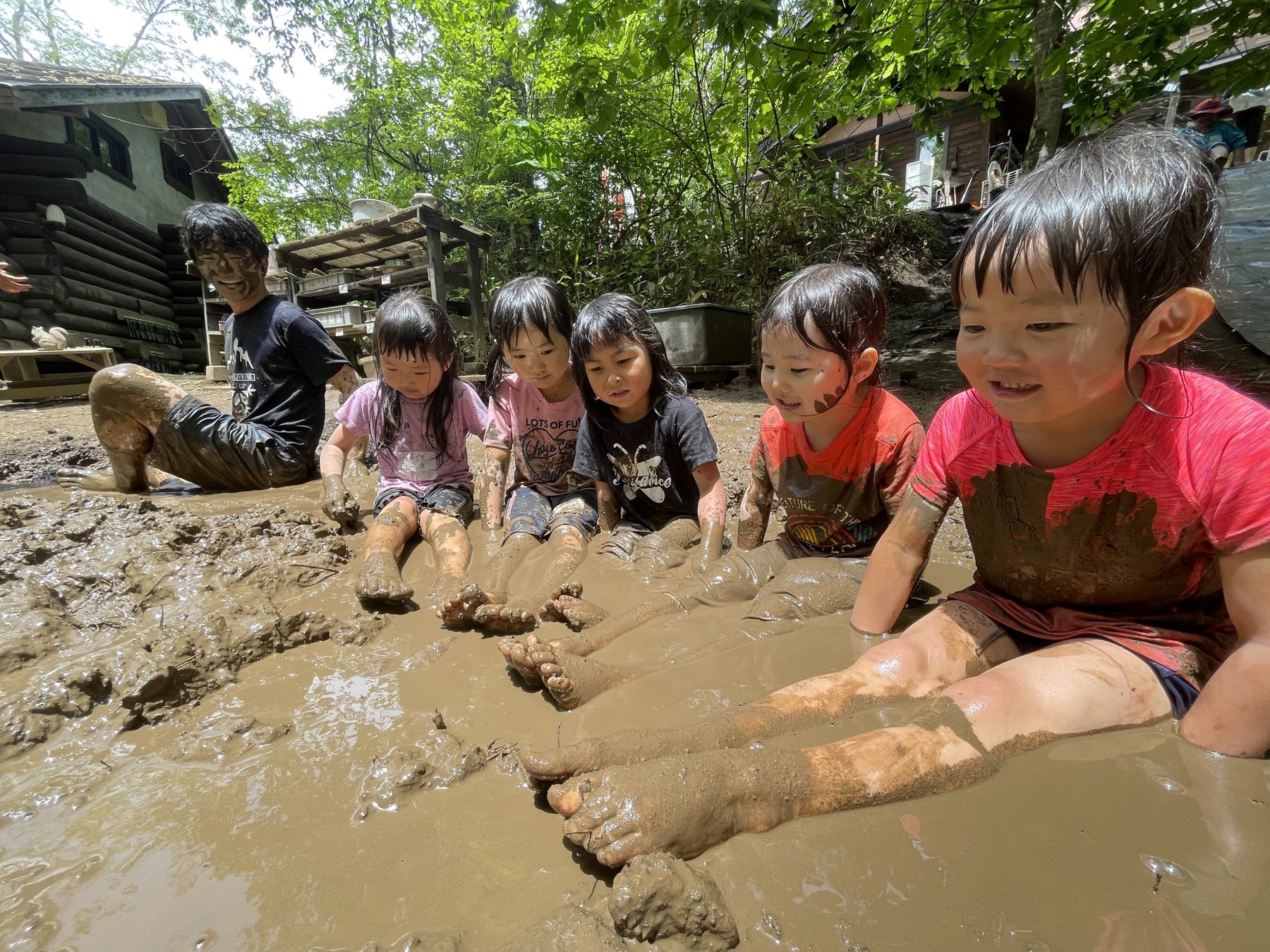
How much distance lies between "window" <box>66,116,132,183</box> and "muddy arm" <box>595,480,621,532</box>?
1333cm

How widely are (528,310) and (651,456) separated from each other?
832mm

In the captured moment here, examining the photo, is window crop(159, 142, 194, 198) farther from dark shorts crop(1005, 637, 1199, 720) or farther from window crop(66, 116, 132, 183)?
dark shorts crop(1005, 637, 1199, 720)

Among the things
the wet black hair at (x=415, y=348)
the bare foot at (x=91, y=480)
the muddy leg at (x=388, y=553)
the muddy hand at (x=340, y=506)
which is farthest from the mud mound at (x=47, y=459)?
the muddy leg at (x=388, y=553)

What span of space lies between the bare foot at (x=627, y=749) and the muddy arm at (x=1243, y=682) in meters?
0.87

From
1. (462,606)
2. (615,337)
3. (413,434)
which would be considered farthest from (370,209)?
(462,606)

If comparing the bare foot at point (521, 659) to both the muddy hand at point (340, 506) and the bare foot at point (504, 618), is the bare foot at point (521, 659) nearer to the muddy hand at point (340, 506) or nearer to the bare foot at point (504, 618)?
the bare foot at point (504, 618)

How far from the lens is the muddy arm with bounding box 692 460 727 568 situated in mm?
2381

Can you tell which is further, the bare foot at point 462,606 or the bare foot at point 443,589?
the bare foot at point 443,589

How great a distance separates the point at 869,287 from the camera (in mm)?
1963

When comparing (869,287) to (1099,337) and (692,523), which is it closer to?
(1099,337)

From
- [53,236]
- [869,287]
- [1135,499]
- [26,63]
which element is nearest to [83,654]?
[869,287]

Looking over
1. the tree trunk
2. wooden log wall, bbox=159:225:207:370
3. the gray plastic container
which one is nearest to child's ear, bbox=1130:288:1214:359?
the tree trunk

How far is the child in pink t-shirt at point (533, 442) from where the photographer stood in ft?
7.89

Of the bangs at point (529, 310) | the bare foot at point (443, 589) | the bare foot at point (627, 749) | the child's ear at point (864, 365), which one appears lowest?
the bare foot at point (443, 589)
